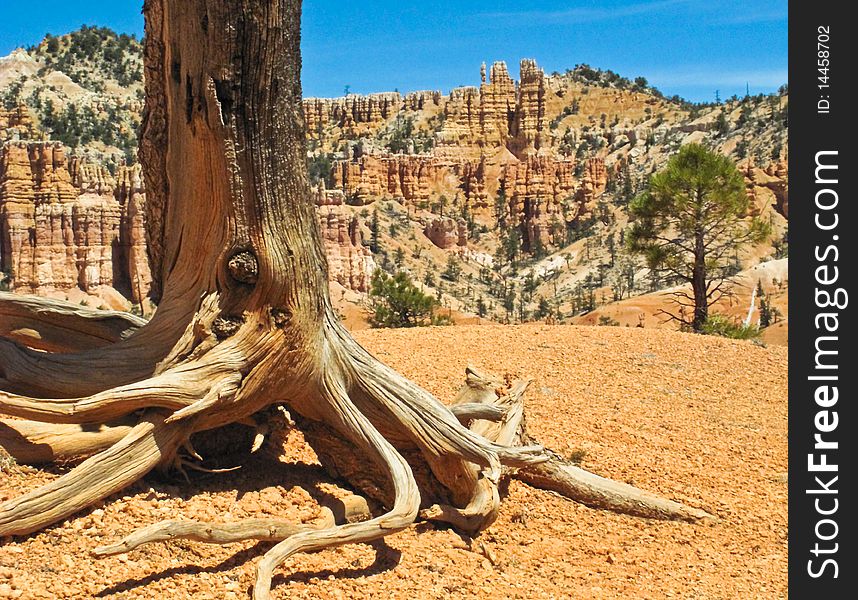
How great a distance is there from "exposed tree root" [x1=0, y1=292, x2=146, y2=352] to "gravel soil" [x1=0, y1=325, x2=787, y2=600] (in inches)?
44.7

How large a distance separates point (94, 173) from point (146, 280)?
7207mm

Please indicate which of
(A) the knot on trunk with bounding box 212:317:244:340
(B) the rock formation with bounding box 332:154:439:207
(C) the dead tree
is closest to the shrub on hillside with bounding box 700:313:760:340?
(C) the dead tree

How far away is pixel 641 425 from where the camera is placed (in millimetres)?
6930

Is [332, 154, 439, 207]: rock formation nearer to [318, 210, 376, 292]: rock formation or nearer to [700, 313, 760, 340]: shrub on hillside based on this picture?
[318, 210, 376, 292]: rock formation

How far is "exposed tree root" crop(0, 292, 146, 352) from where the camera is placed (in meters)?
4.95

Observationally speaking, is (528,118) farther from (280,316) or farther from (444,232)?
(280,316)

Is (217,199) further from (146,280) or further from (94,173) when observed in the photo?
(94,173)

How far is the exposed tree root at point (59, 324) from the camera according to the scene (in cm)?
495

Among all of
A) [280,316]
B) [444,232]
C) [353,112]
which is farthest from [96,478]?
[353,112]

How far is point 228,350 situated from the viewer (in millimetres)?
4238

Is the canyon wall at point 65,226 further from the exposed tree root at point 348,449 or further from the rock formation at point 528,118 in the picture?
the rock formation at point 528,118

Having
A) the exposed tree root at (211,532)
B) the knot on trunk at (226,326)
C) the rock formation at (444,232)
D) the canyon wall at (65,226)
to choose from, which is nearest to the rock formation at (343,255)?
the canyon wall at (65,226)

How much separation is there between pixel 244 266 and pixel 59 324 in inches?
62.9

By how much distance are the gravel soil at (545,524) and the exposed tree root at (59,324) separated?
1.13 metres
